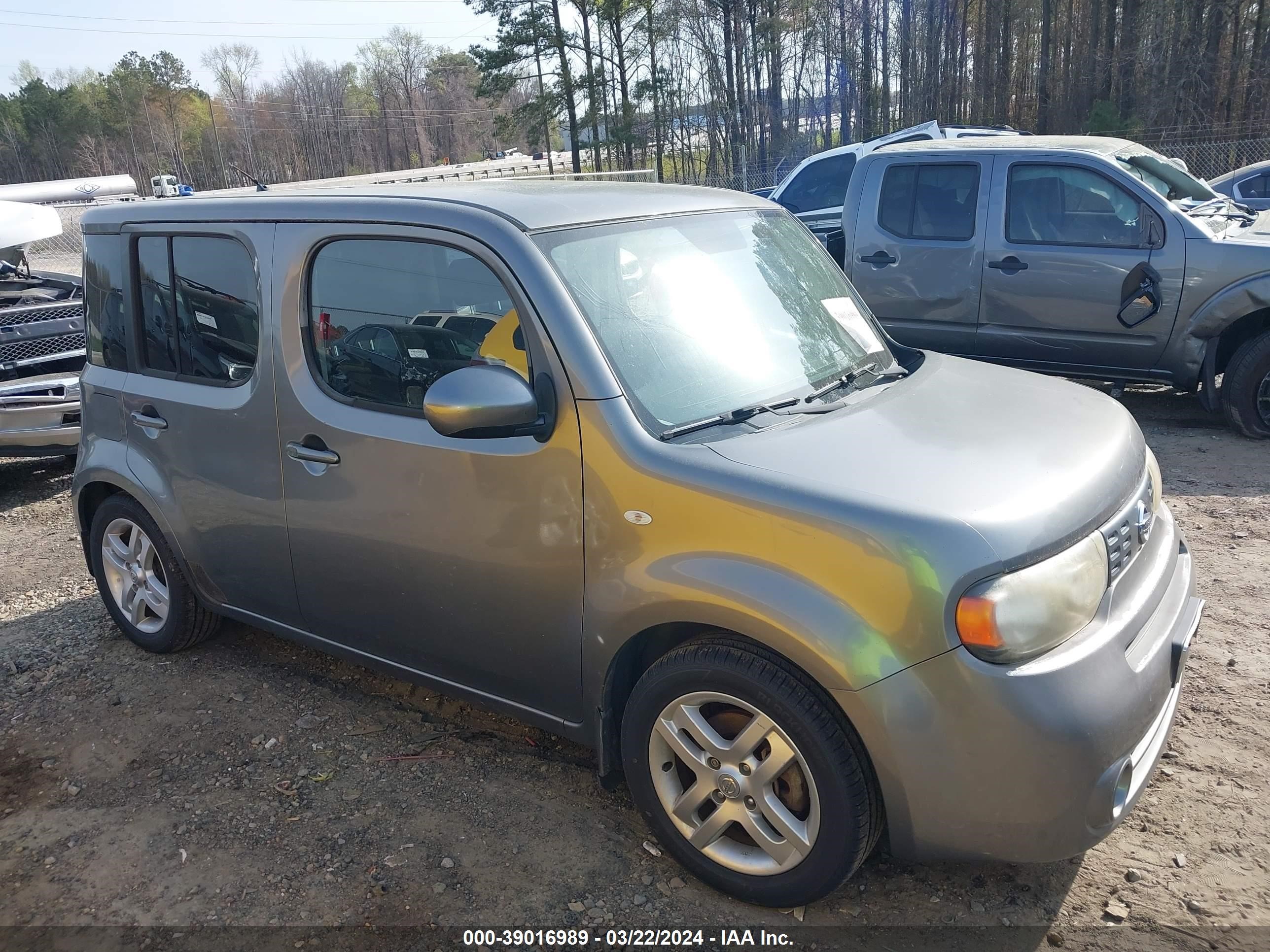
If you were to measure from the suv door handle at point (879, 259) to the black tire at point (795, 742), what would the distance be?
5666 millimetres

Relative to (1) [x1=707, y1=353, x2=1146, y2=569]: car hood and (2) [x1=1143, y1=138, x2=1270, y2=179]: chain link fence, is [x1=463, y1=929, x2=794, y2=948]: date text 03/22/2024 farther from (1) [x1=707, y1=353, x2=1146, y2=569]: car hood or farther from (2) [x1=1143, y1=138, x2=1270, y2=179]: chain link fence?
(2) [x1=1143, y1=138, x2=1270, y2=179]: chain link fence

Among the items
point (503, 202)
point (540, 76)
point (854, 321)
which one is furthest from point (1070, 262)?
point (540, 76)

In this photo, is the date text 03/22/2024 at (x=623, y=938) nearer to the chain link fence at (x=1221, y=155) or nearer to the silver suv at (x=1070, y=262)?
the silver suv at (x=1070, y=262)

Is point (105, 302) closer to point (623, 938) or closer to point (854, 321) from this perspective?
point (854, 321)

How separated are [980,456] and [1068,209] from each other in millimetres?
5230

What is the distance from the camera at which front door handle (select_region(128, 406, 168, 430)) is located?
385 cm

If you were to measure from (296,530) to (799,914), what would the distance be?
7.03 feet

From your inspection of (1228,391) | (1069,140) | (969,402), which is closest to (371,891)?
(969,402)

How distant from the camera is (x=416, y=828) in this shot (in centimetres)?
308

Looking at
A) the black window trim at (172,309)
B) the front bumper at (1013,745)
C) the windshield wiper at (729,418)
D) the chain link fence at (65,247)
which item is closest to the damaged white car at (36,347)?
the black window trim at (172,309)

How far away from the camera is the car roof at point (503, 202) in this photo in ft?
9.77

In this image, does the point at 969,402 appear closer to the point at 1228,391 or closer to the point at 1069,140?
the point at 1228,391

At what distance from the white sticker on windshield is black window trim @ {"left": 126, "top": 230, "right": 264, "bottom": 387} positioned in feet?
6.75

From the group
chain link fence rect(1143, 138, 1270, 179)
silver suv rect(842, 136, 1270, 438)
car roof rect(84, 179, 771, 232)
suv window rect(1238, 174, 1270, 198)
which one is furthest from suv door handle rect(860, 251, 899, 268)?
chain link fence rect(1143, 138, 1270, 179)
